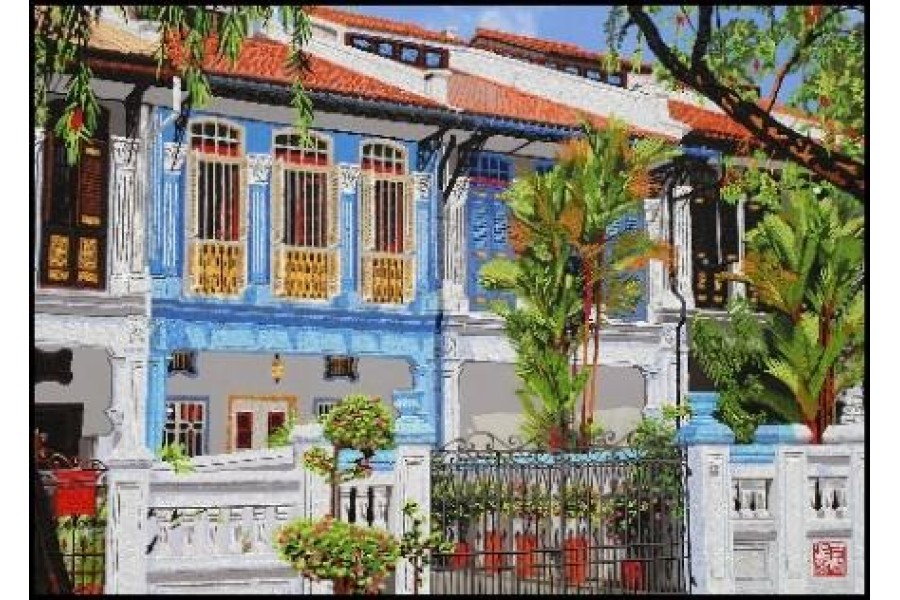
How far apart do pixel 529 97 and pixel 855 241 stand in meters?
3.07

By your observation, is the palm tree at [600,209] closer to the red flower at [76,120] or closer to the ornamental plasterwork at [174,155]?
the ornamental plasterwork at [174,155]

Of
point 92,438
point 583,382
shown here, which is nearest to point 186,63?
point 92,438

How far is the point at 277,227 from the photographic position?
37.0 feet

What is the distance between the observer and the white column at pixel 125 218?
10688 millimetres

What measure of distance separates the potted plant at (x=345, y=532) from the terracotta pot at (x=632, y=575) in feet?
6.94

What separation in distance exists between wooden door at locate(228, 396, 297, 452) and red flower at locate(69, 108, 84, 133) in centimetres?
248

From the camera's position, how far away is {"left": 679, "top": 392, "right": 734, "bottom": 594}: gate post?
10.5 metres

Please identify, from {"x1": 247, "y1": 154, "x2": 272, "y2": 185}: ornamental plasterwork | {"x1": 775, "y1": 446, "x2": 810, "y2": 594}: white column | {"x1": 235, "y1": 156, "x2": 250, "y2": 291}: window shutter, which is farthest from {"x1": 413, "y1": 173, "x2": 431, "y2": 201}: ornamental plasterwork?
{"x1": 775, "y1": 446, "x2": 810, "y2": 594}: white column

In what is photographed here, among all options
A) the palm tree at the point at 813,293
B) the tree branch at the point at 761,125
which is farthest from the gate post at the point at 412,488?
the tree branch at the point at 761,125

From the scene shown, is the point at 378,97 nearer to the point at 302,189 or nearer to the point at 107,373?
the point at 302,189

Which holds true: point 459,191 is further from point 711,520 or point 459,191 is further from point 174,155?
point 711,520

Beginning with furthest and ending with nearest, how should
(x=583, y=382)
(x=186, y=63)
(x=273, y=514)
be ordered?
1. (x=583, y=382)
2. (x=186, y=63)
3. (x=273, y=514)

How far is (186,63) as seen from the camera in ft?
34.7

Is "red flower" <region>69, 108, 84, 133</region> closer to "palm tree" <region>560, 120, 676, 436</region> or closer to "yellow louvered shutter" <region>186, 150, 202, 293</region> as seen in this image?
"yellow louvered shutter" <region>186, 150, 202, 293</region>
